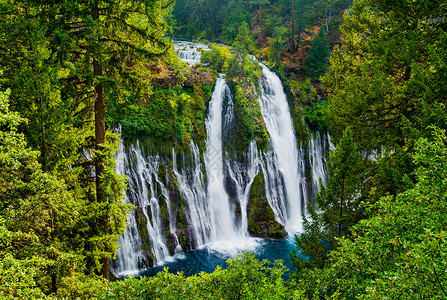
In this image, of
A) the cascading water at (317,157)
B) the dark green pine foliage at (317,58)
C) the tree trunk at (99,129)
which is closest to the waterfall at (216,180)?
the cascading water at (317,157)

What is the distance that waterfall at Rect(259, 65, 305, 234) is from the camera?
2207cm

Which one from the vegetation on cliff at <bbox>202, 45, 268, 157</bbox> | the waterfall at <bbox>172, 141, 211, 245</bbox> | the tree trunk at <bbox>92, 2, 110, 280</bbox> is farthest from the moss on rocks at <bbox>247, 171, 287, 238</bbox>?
the tree trunk at <bbox>92, 2, 110, 280</bbox>

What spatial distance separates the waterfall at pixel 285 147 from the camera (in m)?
22.1

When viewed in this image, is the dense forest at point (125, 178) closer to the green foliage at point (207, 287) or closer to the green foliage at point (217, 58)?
the green foliage at point (207, 287)

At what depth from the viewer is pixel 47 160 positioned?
6273mm

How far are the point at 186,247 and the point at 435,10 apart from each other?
1742 centimetres

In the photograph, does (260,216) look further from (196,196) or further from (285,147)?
(285,147)

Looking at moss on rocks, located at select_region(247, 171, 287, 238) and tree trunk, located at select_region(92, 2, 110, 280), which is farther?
moss on rocks, located at select_region(247, 171, 287, 238)

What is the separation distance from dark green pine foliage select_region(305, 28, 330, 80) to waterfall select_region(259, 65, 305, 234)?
5.46 metres

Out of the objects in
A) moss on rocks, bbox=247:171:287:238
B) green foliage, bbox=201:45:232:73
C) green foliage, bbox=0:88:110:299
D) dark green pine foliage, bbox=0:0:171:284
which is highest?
green foliage, bbox=201:45:232:73

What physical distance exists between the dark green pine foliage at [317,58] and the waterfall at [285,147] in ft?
17.9

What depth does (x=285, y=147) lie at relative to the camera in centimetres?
2373

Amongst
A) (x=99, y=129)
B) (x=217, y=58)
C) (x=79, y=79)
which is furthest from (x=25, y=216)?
(x=217, y=58)

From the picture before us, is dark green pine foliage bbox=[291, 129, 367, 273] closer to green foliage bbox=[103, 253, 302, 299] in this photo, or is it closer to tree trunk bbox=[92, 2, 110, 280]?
green foliage bbox=[103, 253, 302, 299]
